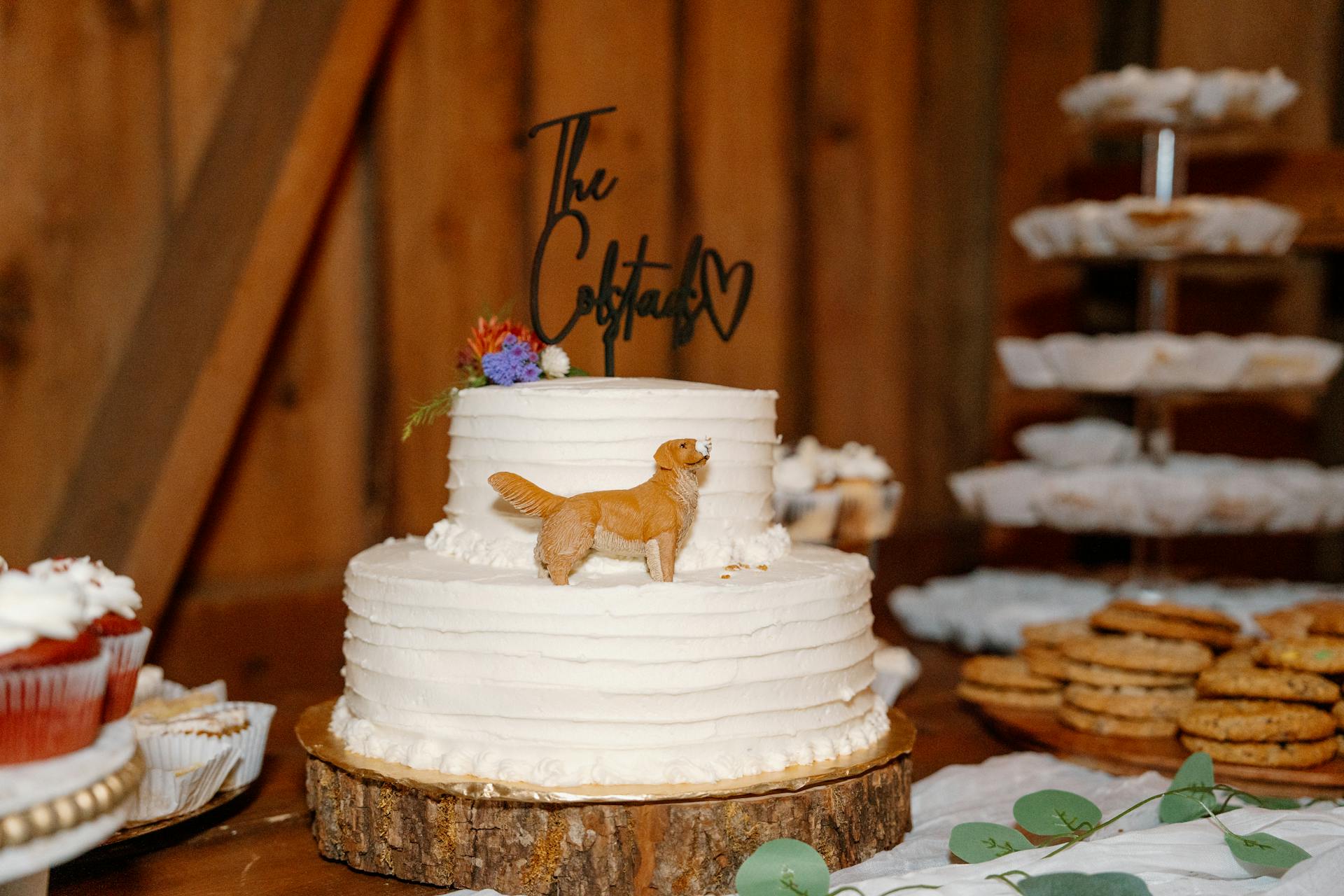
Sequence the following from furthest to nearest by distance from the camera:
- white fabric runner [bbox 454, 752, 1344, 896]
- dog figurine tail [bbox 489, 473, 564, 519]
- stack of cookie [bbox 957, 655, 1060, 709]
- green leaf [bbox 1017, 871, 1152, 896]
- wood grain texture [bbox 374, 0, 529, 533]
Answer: wood grain texture [bbox 374, 0, 529, 533] → stack of cookie [bbox 957, 655, 1060, 709] → dog figurine tail [bbox 489, 473, 564, 519] → white fabric runner [bbox 454, 752, 1344, 896] → green leaf [bbox 1017, 871, 1152, 896]

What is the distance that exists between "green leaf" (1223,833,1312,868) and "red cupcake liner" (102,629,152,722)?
1458mm

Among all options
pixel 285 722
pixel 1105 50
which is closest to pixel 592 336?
pixel 285 722

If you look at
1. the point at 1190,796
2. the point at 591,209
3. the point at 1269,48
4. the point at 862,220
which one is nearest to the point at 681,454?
the point at 1190,796

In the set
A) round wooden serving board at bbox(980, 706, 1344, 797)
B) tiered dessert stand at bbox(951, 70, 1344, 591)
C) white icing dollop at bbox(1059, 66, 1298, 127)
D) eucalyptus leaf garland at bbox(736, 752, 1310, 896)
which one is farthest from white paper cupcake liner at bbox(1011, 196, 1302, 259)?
eucalyptus leaf garland at bbox(736, 752, 1310, 896)

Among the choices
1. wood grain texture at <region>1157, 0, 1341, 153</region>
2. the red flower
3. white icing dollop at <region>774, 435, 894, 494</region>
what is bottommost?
white icing dollop at <region>774, 435, 894, 494</region>

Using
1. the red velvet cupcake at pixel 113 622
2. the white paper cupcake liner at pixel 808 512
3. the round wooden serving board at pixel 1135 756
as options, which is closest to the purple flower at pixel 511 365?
the red velvet cupcake at pixel 113 622

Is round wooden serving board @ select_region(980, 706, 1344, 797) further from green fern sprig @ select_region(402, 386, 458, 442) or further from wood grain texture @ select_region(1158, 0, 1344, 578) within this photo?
wood grain texture @ select_region(1158, 0, 1344, 578)

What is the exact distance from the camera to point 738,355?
3900mm

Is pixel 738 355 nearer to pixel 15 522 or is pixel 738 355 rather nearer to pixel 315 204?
pixel 315 204

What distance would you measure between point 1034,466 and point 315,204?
218cm

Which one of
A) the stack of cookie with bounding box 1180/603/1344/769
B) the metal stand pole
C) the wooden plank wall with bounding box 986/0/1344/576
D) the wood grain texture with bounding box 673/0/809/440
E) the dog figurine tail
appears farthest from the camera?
the wooden plank wall with bounding box 986/0/1344/576

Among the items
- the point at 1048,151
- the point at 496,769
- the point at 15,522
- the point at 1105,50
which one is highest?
the point at 1105,50

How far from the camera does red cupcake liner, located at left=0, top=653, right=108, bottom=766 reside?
3.93 feet

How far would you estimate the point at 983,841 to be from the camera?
73.7 inches
